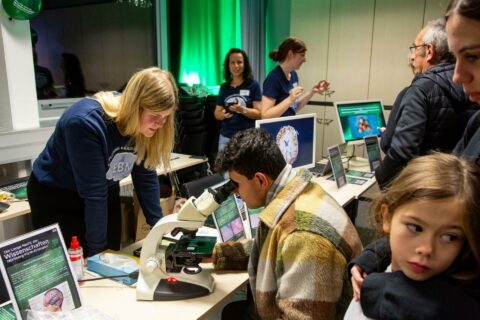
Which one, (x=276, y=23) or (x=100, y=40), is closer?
(x=100, y=40)

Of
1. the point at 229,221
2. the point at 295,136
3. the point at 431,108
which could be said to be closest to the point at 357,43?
the point at 295,136

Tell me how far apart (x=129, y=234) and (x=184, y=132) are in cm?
197

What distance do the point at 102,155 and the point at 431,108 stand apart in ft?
4.88

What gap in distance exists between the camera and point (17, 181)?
8.43 feet

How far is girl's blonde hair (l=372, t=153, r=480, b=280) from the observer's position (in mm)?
741

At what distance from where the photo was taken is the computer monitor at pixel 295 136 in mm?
2301

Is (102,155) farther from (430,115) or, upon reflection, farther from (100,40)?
(100,40)

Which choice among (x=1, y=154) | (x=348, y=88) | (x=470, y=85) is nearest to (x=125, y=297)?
(x=470, y=85)

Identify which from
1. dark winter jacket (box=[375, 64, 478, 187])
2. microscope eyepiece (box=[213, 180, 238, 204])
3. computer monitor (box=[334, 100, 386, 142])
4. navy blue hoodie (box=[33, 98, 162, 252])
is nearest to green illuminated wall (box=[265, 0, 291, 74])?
computer monitor (box=[334, 100, 386, 142])

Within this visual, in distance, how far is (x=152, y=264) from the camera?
4.34 ft

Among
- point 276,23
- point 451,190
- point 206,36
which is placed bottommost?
point 451,190

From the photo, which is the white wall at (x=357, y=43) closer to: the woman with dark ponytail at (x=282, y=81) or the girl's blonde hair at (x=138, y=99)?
the woman with dark ponytail at (x=282, y=81)

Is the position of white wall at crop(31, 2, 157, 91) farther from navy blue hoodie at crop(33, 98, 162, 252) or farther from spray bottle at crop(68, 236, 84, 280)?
spray bottle at crop(68, 236, 84, 280)

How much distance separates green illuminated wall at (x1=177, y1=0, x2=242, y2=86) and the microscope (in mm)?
3985
